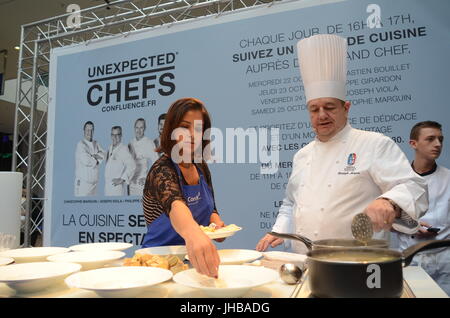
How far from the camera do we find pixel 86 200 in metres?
3.57

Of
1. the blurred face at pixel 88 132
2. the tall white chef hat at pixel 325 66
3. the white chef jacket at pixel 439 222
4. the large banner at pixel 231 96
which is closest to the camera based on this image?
the tall white chef hat at pixel 325 66

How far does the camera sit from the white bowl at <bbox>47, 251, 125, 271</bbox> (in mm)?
1130

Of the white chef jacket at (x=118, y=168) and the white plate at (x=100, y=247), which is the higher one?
Result: the white chef jacket at (x=118, y=168)

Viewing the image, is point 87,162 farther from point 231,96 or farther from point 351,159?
point 351,159

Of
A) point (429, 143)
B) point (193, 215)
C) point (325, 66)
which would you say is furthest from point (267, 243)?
point (429, 143)

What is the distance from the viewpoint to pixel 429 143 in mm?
2426

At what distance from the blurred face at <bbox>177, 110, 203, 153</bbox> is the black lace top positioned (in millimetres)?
119

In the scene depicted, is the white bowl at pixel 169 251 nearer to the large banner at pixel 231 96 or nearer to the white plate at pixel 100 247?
the white plate at pixel 100 247

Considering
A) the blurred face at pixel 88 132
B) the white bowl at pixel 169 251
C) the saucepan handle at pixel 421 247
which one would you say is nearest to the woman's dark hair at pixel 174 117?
the white bowl at pixel 169 251

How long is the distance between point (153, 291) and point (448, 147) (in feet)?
7.70

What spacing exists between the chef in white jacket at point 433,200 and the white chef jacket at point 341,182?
0.89 m

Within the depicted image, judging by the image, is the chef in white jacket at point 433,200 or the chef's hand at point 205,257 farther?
the chef in white jacket at point 433,200

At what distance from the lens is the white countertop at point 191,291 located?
33.4 inches

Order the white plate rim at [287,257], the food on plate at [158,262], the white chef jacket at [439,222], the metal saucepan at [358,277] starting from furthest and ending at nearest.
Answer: the white chef jacket at [439,222] → the white plate rim at [287,257] → the food on plate at [158,262] → the metal saucepan at [358,277]
